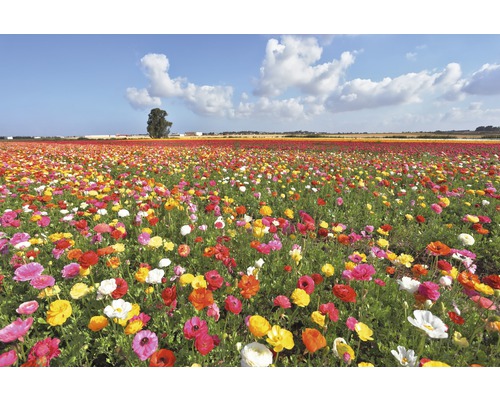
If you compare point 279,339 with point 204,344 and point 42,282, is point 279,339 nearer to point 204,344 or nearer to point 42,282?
point 204,344

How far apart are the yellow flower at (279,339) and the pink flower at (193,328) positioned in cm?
35

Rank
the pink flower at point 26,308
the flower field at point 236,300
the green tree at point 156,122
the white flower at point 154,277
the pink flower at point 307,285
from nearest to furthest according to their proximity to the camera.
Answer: the flower field at point 236,300
the pink flower at point 26,308
the pink flower at point 307,285
the white flower at point 154,277
the green tree at point 156,122

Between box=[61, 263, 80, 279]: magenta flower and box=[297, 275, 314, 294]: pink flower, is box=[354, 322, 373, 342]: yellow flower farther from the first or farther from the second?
box=[61, 263, 80, 279]: magenta flower

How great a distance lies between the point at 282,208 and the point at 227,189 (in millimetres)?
1446

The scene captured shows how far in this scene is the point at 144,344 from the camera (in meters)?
1.42

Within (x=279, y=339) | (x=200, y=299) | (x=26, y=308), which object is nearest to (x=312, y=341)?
(x=279, y=339)

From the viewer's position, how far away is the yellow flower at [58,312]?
4.80 feet

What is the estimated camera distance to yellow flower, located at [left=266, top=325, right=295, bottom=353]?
131 centimetres

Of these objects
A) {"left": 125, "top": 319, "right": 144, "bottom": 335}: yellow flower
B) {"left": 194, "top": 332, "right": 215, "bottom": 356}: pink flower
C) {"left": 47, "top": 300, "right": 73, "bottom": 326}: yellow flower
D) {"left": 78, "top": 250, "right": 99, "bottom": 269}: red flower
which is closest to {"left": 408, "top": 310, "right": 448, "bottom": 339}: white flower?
{"left": 194, "top": 332, "right": 215, "bottom": 356}: pink flower

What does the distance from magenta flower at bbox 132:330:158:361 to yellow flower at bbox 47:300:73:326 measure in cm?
43

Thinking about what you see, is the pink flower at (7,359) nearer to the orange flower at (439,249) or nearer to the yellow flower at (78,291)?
the yellow flower at (78,291)

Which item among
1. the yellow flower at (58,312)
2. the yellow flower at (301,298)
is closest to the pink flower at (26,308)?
the yellow flower at (58,312)
